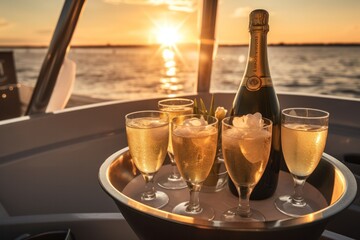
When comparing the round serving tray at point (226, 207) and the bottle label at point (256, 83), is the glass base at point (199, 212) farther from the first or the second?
the bottle label at point (256, 83)

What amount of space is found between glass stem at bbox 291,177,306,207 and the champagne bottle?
0.08 m

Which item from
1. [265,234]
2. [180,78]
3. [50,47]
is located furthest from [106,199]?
[180,78]

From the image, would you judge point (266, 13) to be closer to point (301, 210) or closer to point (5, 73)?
point (301, 210)

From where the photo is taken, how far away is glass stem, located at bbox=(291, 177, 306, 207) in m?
0.97

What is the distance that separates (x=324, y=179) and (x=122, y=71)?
37696 mm

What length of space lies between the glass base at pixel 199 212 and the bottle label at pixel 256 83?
454 millimetres

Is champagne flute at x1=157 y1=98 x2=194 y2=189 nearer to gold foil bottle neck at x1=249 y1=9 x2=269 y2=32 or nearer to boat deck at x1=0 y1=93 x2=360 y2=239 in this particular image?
boat deck at x1=0 y1=93 x2=360 y2=239

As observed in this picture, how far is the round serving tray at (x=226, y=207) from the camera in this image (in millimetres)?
666

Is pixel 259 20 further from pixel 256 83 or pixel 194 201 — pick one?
pixel 194 201

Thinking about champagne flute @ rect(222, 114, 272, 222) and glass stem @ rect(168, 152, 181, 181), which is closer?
champagne flute @ rect(222, 114, 272, 222)

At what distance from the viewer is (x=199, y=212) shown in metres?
0.90

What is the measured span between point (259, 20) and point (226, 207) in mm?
582

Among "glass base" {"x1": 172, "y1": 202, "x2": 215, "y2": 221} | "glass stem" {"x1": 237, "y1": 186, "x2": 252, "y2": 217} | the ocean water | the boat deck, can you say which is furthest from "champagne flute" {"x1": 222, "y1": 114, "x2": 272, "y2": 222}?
the ocean water

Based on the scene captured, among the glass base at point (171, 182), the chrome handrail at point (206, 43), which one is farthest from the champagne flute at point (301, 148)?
the chrome handrail at point (206, 43)
